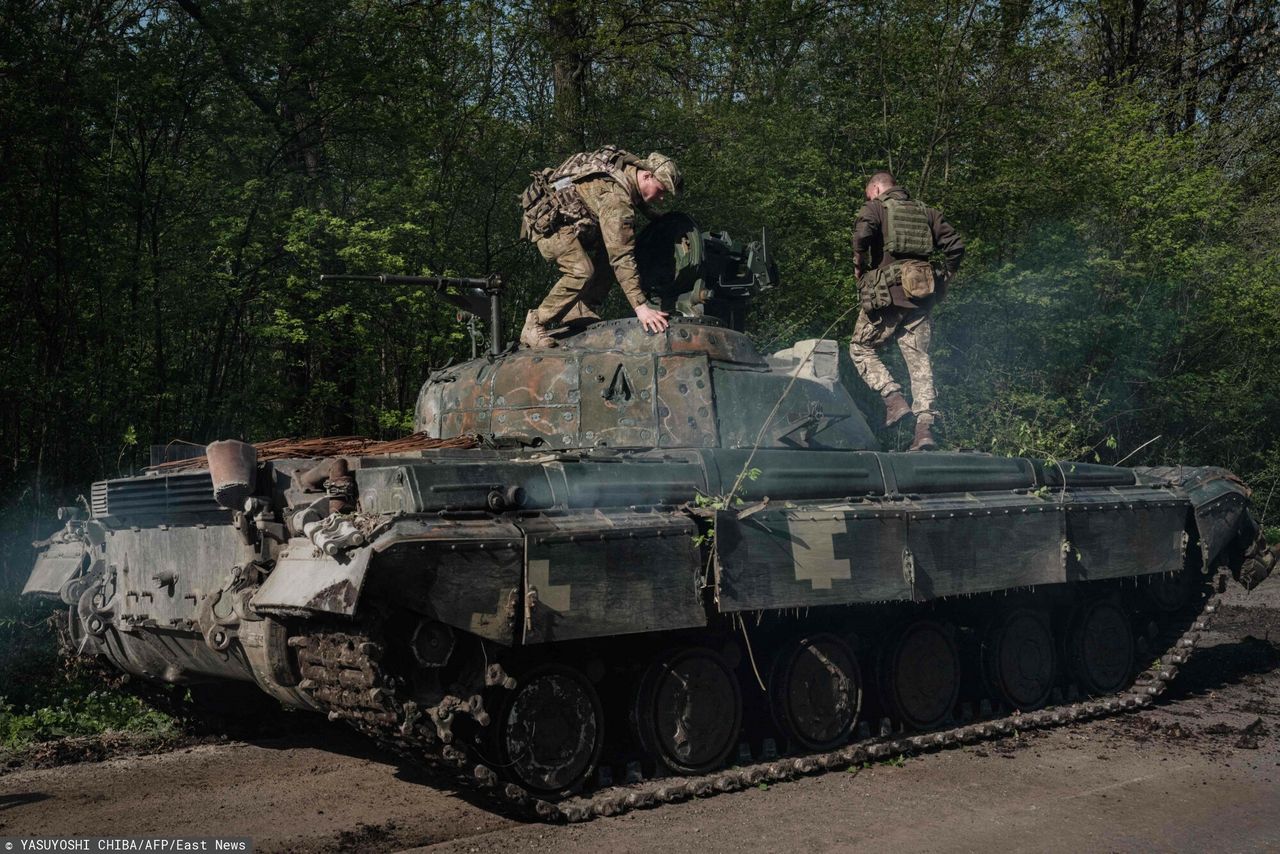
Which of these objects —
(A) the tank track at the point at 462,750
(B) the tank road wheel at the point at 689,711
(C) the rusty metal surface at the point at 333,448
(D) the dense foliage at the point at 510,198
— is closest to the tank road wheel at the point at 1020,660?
(A) the tank track at the point at 462,750

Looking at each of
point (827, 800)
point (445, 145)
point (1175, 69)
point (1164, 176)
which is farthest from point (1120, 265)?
point (827, 800)

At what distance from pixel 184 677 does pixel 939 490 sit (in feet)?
17.1

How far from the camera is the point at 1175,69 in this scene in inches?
1067

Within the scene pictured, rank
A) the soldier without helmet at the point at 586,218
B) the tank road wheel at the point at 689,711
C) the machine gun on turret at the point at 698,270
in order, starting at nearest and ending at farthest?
the tank road wheel at the point at 689,711
the soldier without helmet at the point at 586,218
the machine gun on turret at the point at 698,270

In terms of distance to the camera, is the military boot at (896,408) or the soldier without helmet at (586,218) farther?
the military boot at (896,408)

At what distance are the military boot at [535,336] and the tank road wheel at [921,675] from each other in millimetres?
3220

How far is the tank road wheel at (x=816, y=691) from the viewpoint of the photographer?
809 cm

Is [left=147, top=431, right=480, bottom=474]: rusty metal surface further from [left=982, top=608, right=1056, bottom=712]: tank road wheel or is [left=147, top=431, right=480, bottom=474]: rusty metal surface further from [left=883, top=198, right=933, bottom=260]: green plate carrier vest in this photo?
[left=982, top=608, right=1056, bottom=712]: tank road wheel

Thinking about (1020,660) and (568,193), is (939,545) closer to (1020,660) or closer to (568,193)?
(1020,660)

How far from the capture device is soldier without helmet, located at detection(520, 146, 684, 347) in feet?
29.2

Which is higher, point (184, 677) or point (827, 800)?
point (184, 677)

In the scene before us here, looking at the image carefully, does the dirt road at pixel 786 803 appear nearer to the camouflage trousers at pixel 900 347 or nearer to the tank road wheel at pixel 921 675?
the tank road wheel at pixel 921 675

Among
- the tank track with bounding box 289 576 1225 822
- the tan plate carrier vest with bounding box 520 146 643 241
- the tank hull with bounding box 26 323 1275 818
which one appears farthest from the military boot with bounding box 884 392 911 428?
the tan plate carrier vest with bounding box 520 146 643 241

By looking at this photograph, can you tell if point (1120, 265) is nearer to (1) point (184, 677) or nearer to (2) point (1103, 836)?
(2) point (1103, 836)
